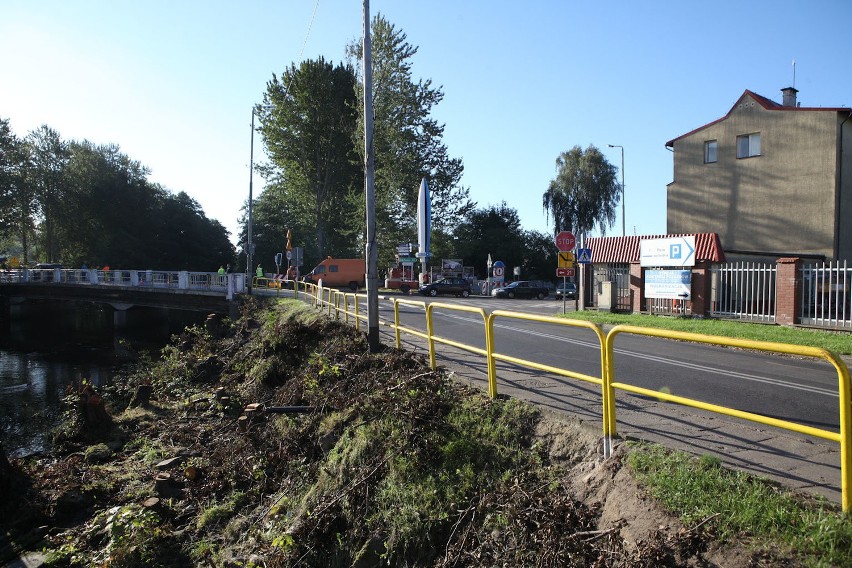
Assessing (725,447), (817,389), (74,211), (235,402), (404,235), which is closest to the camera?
(725,447)

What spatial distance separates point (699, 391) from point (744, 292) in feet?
44.3

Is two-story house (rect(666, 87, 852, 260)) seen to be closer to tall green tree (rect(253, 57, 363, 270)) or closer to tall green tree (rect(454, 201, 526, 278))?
tall green tree (rect(253, 57, 363, 270))

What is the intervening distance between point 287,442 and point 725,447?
20.1ft

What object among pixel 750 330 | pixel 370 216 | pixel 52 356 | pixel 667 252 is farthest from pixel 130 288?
pixel 750 330

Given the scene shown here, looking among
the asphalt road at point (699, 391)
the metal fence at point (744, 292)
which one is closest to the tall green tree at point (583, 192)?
the metal fence at point (744, 292)

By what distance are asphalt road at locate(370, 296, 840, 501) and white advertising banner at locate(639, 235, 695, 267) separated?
7.05 m

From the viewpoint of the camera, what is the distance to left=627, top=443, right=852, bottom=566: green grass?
3141 millimetres

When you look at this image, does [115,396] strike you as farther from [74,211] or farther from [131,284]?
[74,211]

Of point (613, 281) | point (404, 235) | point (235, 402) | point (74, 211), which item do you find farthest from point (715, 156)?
point (74, 211)

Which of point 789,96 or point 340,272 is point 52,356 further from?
point 789,96

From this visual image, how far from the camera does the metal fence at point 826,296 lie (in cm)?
1573

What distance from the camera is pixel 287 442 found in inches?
338

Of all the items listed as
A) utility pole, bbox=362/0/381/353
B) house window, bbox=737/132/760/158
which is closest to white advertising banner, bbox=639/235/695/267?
house window, bbox=737/132/760/158

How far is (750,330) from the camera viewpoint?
52.1ft
